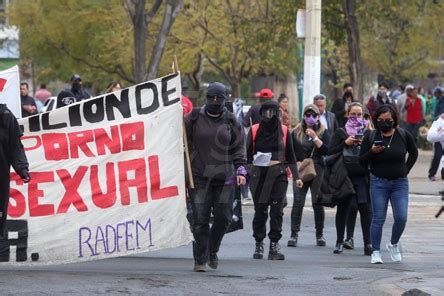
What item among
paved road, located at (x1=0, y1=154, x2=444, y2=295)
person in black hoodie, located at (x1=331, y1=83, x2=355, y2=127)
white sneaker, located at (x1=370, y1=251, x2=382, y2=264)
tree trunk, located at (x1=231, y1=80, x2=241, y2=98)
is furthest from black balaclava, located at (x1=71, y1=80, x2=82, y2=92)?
tree trunk, located at (x1=231, y1=80, x2=241, y2=98)

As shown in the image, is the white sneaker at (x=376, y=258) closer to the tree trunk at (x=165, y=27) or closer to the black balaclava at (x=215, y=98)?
the black balaclava at (x=215, y=98)

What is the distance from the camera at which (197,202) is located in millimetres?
11852

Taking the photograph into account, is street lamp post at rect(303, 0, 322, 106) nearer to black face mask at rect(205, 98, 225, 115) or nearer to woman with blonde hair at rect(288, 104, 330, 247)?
woman with blonde hair at rect(288, 104, 330, 247)

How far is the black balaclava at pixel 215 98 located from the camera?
1174cm

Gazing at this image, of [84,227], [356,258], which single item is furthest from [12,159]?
[356,258]

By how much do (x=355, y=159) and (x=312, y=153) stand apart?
36.5 inches

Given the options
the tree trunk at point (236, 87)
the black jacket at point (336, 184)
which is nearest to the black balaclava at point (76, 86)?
the black jacket at point (336, 184)

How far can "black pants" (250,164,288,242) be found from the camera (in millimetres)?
13094

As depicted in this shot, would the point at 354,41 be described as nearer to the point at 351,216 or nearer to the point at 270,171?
the point at 351,216

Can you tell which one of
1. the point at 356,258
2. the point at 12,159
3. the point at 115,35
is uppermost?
the point at 115,35

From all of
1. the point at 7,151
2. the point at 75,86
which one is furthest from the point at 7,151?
the point at 75,86

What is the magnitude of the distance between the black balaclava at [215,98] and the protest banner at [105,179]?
50cm

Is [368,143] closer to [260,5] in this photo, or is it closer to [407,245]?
[407,245]

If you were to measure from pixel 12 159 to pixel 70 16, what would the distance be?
3359 cm
